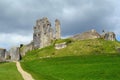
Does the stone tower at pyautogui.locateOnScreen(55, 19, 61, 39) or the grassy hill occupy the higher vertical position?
the stone tower at pyautogui.locateOnScreen(55, 19, 61, 39)

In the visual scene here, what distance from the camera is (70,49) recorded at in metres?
117

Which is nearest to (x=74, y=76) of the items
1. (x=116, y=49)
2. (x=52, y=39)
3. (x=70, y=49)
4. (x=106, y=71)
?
(x=106, y=71)

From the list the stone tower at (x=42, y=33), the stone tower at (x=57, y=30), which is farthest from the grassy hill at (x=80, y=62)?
the stone tower at (x=57, y=30)

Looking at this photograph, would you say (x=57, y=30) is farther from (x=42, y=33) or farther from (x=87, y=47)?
(x=87, y=47)

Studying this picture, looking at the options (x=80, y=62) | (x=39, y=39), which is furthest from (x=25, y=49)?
(x=80, y=62)

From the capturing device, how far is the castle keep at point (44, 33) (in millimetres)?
151125

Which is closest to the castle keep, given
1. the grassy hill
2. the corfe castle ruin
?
the corfe castle ruin

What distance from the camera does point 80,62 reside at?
8062 centimetres

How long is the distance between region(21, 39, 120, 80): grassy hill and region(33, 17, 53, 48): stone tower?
22.5 feet

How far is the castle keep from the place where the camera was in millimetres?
151125

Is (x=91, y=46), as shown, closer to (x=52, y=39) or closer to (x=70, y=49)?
(x=70, y=49)

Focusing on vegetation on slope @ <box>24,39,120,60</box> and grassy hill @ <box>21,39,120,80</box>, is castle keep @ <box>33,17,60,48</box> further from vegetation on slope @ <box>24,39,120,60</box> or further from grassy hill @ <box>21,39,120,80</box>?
vegetation on slope @ <box>24,39,120,60</box>

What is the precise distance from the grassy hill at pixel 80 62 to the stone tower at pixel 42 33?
687cm

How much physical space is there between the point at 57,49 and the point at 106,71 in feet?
212
